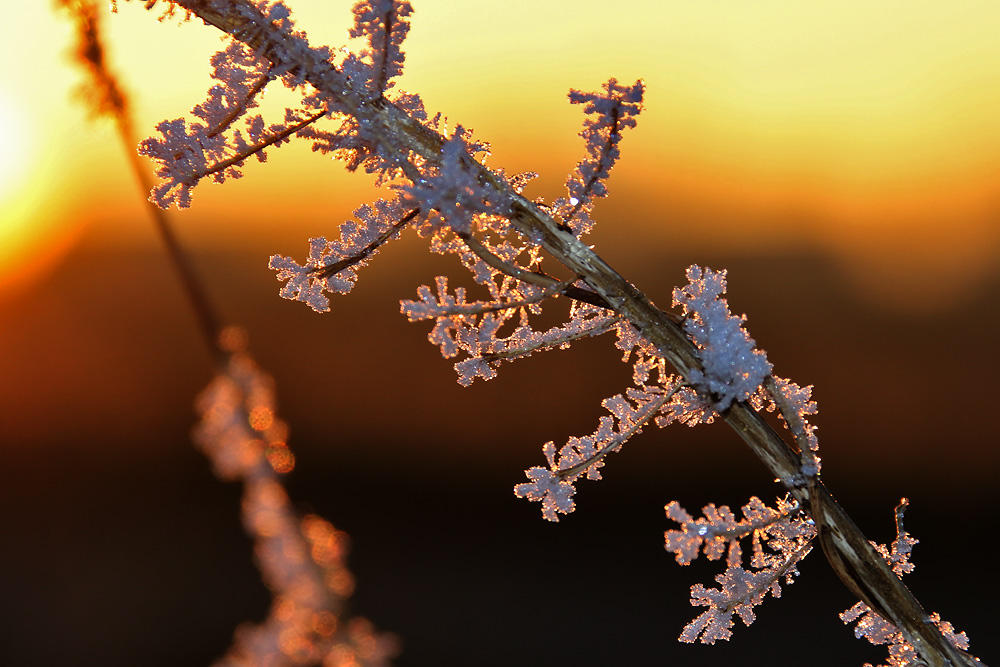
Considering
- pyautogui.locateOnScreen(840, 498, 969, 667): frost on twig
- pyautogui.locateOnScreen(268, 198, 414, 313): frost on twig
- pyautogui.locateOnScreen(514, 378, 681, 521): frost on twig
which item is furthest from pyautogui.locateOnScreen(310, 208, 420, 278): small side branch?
pyautogui.locateOnScreen(840, 498, 969, 667): frost on twig

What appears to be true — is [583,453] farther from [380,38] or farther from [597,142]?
[380,38]

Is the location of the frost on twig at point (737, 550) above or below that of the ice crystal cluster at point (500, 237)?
below

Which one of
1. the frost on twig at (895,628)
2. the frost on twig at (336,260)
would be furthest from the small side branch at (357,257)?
the frost on twig at (895,628)

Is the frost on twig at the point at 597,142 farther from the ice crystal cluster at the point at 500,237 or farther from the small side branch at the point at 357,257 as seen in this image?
the small side branch at the point at 357,257

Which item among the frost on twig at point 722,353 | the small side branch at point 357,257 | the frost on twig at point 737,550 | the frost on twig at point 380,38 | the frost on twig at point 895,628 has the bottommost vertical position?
the frost on twig at point 895,628

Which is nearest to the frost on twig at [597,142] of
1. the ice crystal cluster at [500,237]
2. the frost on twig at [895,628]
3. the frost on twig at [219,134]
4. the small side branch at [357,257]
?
the ice crystal cluster at [500,237]

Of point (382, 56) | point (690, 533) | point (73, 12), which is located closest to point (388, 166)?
point (382, 56)

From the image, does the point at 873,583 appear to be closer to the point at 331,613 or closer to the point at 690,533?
the point at 690,533
